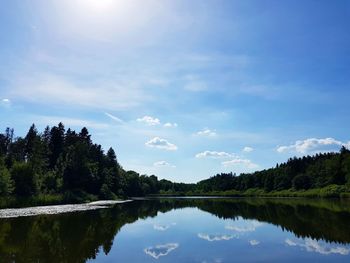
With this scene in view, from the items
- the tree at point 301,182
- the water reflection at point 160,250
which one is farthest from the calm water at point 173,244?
the tree at point 301,182

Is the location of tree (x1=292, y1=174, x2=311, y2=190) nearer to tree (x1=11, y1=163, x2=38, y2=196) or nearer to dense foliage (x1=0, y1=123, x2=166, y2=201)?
dense foliage (x1=0, y1=123, x2=166, y2=201)

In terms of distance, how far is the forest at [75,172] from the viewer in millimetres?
75000

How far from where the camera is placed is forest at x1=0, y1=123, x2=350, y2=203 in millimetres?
75000

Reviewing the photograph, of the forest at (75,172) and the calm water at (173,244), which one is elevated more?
the forest at (75,172)

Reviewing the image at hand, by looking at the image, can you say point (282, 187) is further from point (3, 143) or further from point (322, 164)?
point (3, 143)

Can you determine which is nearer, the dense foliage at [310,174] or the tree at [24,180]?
the tree at [24,180]

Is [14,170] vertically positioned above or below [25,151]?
below

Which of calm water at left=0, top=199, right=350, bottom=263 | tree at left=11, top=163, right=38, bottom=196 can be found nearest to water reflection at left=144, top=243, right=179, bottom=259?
calm water at left=0, top=199, right=350, bottom=263

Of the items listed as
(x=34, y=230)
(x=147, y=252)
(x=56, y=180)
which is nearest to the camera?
(x=147, y=252)

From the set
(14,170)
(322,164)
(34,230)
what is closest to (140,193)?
(322,164)

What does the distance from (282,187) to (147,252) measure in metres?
154

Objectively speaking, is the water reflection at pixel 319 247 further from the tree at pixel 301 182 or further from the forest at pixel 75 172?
the tree at pixel 301 182

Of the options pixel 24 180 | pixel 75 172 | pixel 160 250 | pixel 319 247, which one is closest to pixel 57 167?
pixel 75 172

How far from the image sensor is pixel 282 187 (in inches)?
6590
